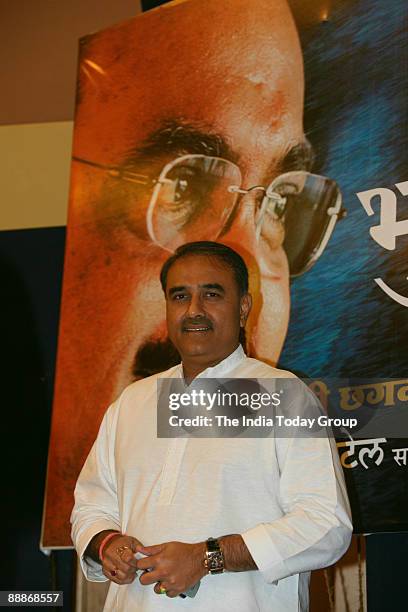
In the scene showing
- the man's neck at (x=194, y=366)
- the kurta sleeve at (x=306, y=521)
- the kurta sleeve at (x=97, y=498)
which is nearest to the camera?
the kurta sleeve at (x=306, y=521)

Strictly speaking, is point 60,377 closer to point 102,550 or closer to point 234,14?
point 102,550

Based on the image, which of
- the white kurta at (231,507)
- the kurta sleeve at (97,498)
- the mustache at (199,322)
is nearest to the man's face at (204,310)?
the mustache at (199,322)

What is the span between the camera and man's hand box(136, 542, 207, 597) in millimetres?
1396

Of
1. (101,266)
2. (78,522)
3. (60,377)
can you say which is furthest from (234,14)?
(78,522)

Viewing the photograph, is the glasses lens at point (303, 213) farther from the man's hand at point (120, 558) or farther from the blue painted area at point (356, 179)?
the man's hand at point (120, 558)

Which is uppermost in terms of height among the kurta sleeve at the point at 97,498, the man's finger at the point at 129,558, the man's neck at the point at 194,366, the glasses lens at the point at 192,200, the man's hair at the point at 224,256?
the glasses lens at the point at 192,200

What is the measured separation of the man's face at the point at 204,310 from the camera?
1.71m

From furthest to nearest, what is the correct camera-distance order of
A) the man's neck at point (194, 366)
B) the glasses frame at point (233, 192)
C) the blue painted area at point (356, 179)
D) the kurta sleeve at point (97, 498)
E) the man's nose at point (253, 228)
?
Result: the man's nose at point (253, 228) < the glasses frame at point (233, 192) < the blue painted area at point (356, 179) < the man's neck at point (194, 366) < the kurta sleeve at point (97, 498)

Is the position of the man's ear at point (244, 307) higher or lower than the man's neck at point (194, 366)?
higher

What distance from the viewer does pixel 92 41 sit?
2.66m

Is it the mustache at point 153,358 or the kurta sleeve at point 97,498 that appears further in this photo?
the mustache at point 153,358

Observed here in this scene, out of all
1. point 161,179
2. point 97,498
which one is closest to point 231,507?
point 97,498

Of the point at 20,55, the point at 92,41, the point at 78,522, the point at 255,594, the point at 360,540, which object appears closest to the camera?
the point at 255,594

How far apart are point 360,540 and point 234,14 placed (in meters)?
1.63
